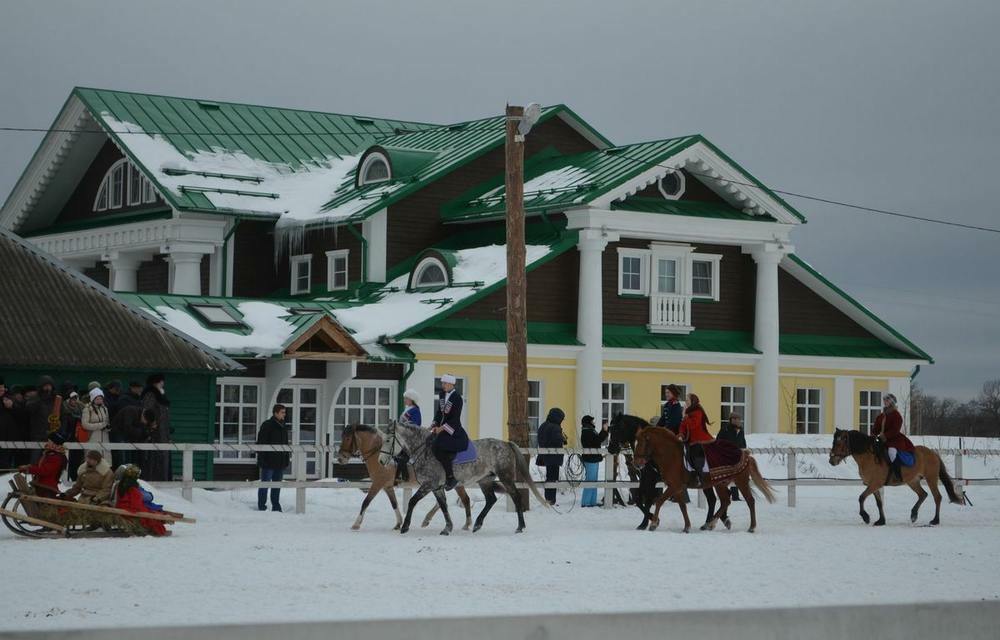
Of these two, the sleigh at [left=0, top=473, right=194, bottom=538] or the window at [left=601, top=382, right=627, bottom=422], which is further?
the window at [left=601, top=382, right=627, bottom=422]

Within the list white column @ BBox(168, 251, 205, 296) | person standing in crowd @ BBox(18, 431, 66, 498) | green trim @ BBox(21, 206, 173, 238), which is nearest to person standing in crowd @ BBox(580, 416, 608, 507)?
person standing in crowd @ BBox(18, 431, 66, 498)

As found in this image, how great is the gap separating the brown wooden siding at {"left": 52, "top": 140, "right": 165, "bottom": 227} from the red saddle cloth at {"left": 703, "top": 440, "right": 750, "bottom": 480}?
23.6 m

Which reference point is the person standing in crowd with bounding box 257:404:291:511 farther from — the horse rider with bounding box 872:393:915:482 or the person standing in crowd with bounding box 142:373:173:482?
A: the horse rider with bounding box 872:393:915:482

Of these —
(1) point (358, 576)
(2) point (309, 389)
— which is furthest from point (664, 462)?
(2) point (309, 389)

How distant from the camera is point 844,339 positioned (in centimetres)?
4219

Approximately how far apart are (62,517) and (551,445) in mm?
10184

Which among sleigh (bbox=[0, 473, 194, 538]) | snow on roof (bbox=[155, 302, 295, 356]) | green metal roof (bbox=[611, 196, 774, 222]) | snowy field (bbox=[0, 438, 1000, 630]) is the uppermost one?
green metal roof (bbox=[611, 196, 774, 222])

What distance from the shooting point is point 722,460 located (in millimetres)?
23547

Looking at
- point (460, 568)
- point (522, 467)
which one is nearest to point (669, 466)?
point (522, 467)

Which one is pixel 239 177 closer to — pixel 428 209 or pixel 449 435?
pixel 428 209

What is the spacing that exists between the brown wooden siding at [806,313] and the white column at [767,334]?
1.01m

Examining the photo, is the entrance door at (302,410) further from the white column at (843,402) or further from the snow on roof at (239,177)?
the white column at (843,402)

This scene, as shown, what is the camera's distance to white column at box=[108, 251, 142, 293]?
4384 centimetres

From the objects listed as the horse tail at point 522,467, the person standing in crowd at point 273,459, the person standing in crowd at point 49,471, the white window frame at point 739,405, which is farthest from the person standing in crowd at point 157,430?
the white window frame at point 739,405
